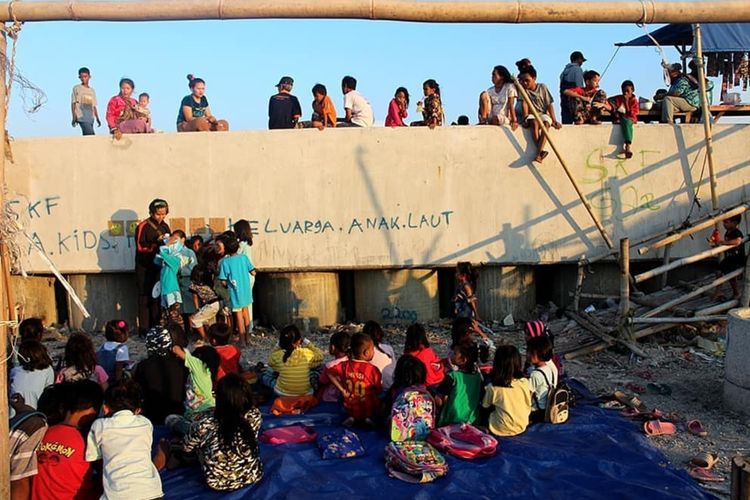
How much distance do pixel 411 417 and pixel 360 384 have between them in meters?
0.69

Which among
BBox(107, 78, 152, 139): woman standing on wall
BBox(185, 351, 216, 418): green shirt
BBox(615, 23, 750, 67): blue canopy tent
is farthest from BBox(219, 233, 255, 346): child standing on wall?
BBox(615, 23, 750, 67): blue canopy tent

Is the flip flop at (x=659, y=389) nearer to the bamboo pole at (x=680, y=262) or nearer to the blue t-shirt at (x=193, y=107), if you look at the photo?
the bamboo pole at (x=680, y=262)

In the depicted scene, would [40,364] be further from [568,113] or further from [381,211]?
[568,113]

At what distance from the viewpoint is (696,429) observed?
21.2 feet

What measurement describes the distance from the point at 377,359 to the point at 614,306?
4603 millimetres

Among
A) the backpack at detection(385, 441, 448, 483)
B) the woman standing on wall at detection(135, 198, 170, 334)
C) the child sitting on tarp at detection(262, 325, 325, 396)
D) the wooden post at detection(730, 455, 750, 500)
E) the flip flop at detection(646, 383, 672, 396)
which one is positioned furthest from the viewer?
the woman standing on wall at detection(135, 198, 170, 334)

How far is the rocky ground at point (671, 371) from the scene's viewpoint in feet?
20.4

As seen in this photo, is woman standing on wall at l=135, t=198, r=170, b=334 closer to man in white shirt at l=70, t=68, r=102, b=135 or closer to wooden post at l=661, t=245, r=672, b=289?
man in white shirt at l=70, t=68, r=102, b=135

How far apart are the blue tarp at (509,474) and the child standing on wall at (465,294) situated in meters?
3.59

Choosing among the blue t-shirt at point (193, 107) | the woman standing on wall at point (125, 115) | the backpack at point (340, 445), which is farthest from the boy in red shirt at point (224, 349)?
the blue t-shirt at point (193, 107)

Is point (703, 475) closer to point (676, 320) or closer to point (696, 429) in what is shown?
point (696, 429)

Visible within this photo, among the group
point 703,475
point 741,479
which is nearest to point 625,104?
point 703,475

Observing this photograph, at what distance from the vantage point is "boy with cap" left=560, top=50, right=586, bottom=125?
457 inches

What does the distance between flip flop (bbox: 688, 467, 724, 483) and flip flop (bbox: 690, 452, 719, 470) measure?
0.04 meters
